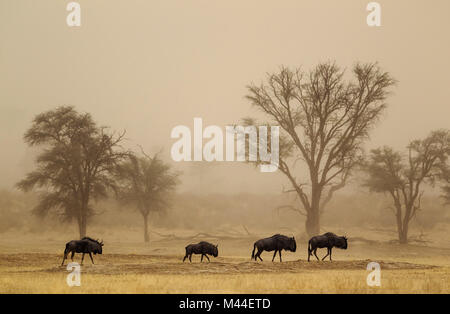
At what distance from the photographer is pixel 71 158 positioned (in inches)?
1735

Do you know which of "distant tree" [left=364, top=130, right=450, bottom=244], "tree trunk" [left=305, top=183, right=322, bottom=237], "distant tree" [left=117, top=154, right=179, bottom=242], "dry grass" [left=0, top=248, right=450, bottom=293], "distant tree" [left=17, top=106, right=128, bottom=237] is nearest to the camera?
"dry grass" [left=0, top=248, right=450, bottom=293]

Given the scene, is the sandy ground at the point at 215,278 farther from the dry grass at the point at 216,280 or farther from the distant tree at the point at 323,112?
the distant tree at the point at 323,112

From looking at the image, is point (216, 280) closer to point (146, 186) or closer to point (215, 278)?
point (215, 278)

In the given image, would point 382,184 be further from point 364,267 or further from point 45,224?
point 45,224

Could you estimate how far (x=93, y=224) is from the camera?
65.2 metres

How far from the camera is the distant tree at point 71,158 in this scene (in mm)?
44062

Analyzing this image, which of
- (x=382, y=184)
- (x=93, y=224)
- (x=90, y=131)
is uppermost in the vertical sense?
(x=90, y=131)

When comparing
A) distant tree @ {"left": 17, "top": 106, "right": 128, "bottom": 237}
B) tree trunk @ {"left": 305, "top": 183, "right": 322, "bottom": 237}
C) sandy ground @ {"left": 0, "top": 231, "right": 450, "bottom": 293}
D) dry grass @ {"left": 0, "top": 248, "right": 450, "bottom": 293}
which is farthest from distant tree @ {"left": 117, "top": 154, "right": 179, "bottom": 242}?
dry grass @ {"left": 0, "top": 248, "right": 450, "bottom": 293}

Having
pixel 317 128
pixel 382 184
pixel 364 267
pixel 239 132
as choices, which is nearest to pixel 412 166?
pixel 382 184

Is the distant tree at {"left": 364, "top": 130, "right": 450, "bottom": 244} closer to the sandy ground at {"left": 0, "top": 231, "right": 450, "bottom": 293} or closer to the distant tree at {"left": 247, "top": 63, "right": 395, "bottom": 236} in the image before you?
the distant tree at {"left": 247, "top": 63, "right": 395, "bottom": 236}

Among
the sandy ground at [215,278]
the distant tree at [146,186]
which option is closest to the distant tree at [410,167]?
the distant tree at [146,186]

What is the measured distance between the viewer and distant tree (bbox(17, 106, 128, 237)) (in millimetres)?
44062

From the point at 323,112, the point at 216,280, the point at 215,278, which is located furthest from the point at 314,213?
the point at 216,280
